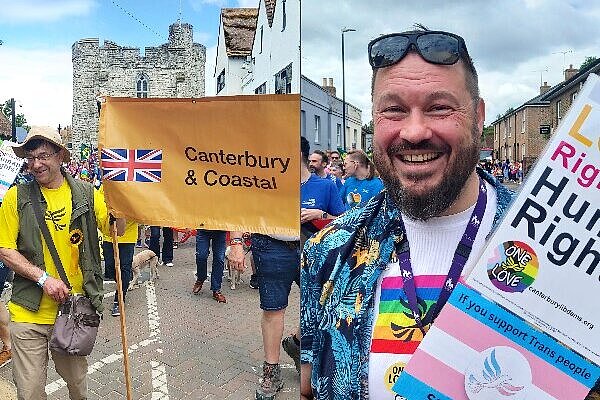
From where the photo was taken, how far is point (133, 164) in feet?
11.8

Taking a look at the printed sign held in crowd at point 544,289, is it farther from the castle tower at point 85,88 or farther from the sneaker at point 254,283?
the castle tower at point 85,88

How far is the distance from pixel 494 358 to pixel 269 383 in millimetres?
3355

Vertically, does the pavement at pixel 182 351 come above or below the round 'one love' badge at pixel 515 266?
below

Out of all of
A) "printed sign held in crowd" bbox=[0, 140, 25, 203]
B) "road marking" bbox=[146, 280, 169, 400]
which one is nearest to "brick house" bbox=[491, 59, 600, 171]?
"road marking" bbox=[146, 280, 169, 400]

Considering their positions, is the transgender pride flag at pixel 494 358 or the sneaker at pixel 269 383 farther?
the sneaker at pixel 269 383

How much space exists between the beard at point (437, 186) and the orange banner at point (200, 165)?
1894mm

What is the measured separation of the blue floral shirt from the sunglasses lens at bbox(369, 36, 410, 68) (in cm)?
30

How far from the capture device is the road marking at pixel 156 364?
14.5 feet

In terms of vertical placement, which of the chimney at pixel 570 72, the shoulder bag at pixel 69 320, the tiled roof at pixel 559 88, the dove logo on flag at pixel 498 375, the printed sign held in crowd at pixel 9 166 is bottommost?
the shoulder bag at pixel 69 320

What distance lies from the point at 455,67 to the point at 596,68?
0.26 metres

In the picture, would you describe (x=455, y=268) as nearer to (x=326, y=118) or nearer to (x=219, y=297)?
(x=326, y=118)

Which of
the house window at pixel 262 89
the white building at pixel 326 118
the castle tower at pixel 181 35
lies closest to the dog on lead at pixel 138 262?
the house window at pixel 262 89

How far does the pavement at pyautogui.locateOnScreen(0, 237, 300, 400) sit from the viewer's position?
4.45 meters

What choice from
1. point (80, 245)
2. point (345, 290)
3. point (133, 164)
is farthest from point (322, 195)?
point (345, 290)
